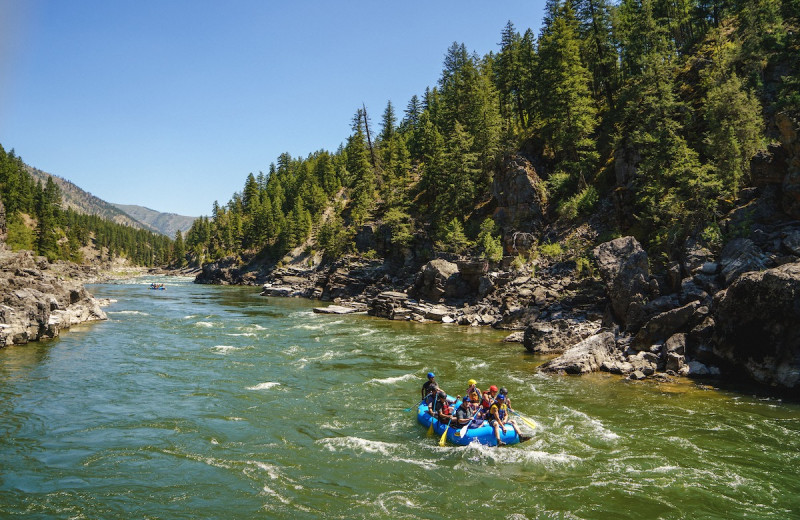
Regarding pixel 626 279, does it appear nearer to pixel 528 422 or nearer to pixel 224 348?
pixel 528 422

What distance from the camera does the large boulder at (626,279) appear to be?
84.4 ft

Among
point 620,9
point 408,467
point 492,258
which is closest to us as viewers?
point 408,467

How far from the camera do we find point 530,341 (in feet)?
91.7

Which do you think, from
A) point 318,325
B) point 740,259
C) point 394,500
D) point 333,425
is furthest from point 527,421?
point 318,325

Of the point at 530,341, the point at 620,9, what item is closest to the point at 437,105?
the point at 620,9

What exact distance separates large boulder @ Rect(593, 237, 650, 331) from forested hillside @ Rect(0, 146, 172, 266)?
9083 centimetres

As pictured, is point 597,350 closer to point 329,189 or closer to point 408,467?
point 408,467

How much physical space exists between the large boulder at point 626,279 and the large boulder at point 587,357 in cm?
237

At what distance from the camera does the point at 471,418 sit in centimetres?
1516

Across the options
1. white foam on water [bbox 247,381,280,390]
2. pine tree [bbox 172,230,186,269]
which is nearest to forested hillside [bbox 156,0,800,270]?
white foam on water [bbox 247,381,280,390]

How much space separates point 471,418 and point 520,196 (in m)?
38.4

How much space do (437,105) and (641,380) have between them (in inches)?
3007

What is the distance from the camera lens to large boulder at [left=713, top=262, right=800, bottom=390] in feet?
59.9

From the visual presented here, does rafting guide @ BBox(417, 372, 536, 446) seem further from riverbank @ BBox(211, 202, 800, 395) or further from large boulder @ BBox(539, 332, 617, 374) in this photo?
riverbank @ BBox(211, 202, 800, 395)
